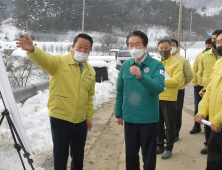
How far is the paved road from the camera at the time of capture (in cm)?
367

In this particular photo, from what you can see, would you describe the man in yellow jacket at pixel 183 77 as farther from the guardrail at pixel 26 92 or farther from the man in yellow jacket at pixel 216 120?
the guardrail at pixel 26 92

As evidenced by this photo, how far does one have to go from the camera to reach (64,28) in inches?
2744

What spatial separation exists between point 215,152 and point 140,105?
930 millimetres

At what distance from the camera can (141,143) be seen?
9.15 feet

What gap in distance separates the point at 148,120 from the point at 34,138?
2.38 m

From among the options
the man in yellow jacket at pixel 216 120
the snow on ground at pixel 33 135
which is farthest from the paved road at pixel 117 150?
the man in yellow jacket at pixel 216 120

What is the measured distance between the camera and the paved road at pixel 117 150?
367 cm

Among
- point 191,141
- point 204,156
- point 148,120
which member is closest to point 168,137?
point 204,156

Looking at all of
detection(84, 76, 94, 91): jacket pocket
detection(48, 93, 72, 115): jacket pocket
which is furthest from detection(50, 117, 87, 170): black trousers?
detection(84, 76, 94, 91): jacket pocket

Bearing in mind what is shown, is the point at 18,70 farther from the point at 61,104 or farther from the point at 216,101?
the point at 216,101

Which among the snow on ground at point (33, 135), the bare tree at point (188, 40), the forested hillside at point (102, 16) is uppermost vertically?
the forested hillside at point (102, 16)

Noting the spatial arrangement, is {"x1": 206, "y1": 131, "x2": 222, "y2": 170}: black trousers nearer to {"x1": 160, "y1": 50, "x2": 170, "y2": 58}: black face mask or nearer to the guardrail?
{"x1": 160, "y1": 50, "x2": 170, "y2": 58}: black face mask

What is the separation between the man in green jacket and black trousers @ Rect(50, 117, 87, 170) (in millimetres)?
556

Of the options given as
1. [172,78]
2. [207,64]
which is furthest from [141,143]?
[207,64]
